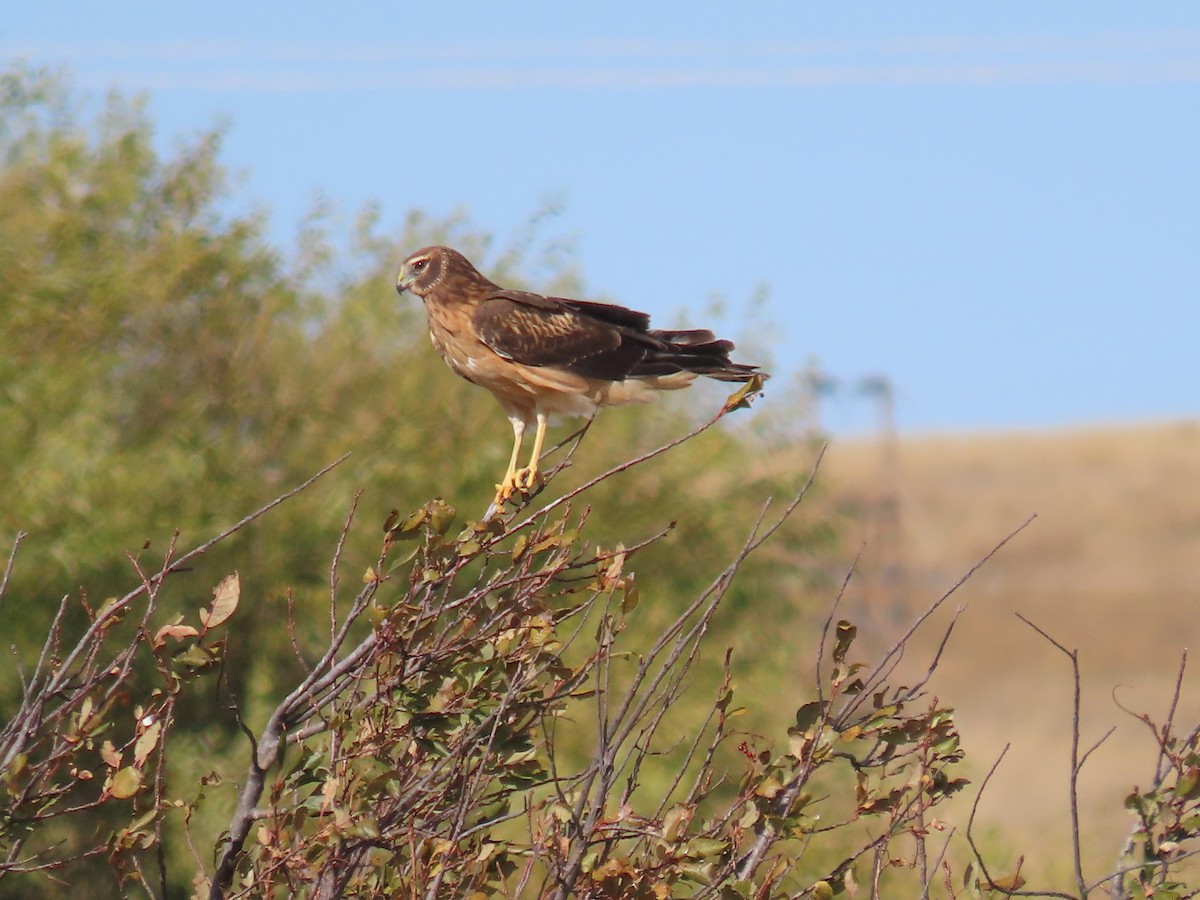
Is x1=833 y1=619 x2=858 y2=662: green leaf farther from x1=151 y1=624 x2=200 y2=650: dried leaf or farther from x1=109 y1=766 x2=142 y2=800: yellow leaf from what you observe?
x1=109 y1=766 x2=142 y2=800: yellow leaf

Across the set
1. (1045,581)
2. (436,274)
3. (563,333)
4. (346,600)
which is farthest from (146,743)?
(1045,581)

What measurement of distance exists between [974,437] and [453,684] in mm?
88749

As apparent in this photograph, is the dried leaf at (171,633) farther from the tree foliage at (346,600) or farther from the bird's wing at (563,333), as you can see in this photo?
the bird's wing at (563,333)

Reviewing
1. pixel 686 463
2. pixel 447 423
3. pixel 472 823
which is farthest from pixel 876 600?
pixel 472 823

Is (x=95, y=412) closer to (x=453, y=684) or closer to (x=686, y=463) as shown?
A: (x=686, y=463)

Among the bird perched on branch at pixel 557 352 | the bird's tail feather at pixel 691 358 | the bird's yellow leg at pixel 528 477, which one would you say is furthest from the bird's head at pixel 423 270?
the bird's yellow leg at pixel 528 477

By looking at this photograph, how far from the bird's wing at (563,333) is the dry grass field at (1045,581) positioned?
17.8 metres

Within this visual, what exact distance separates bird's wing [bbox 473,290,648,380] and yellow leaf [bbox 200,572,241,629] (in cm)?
297

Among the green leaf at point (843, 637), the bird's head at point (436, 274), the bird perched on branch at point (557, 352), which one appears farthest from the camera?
the bird's head at point (436, 274)

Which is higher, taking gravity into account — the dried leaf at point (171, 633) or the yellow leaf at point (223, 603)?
the yellow leaf at point (223, 603)

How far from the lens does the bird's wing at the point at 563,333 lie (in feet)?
21.4

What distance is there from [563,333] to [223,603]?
323 centimetres

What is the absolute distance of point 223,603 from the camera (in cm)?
355

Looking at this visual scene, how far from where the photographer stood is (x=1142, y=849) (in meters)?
3.59
